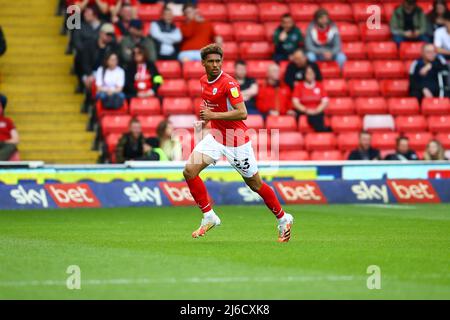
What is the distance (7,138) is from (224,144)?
27.8 feet

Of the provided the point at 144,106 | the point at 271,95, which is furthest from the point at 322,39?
the point at 144,106

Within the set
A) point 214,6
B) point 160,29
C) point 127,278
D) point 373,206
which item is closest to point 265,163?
point 373,206

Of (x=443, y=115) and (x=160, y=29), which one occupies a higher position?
(x=160, y=29)

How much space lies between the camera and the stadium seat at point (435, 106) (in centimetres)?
2509

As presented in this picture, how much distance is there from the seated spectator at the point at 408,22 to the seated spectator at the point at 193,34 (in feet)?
14.6

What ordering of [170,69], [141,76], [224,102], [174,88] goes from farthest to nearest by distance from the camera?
[170,69] → [174,88] → [141,76] → [224,102]

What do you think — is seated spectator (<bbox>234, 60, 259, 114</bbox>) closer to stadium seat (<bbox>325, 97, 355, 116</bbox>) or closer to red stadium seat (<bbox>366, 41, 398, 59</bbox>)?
stadium seat (<bbox>325, 97, 355, 116</bbox>)

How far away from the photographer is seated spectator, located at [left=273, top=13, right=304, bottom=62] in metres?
24.8

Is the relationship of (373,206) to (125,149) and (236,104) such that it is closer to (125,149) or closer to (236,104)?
(125,149)

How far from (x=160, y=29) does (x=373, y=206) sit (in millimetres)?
6631

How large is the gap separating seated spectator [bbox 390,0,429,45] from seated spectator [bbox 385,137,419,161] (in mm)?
4357

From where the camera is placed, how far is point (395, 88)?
1003 inches

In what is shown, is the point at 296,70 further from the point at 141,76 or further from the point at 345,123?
the point at 141,76

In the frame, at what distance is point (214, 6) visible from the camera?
26.4m
